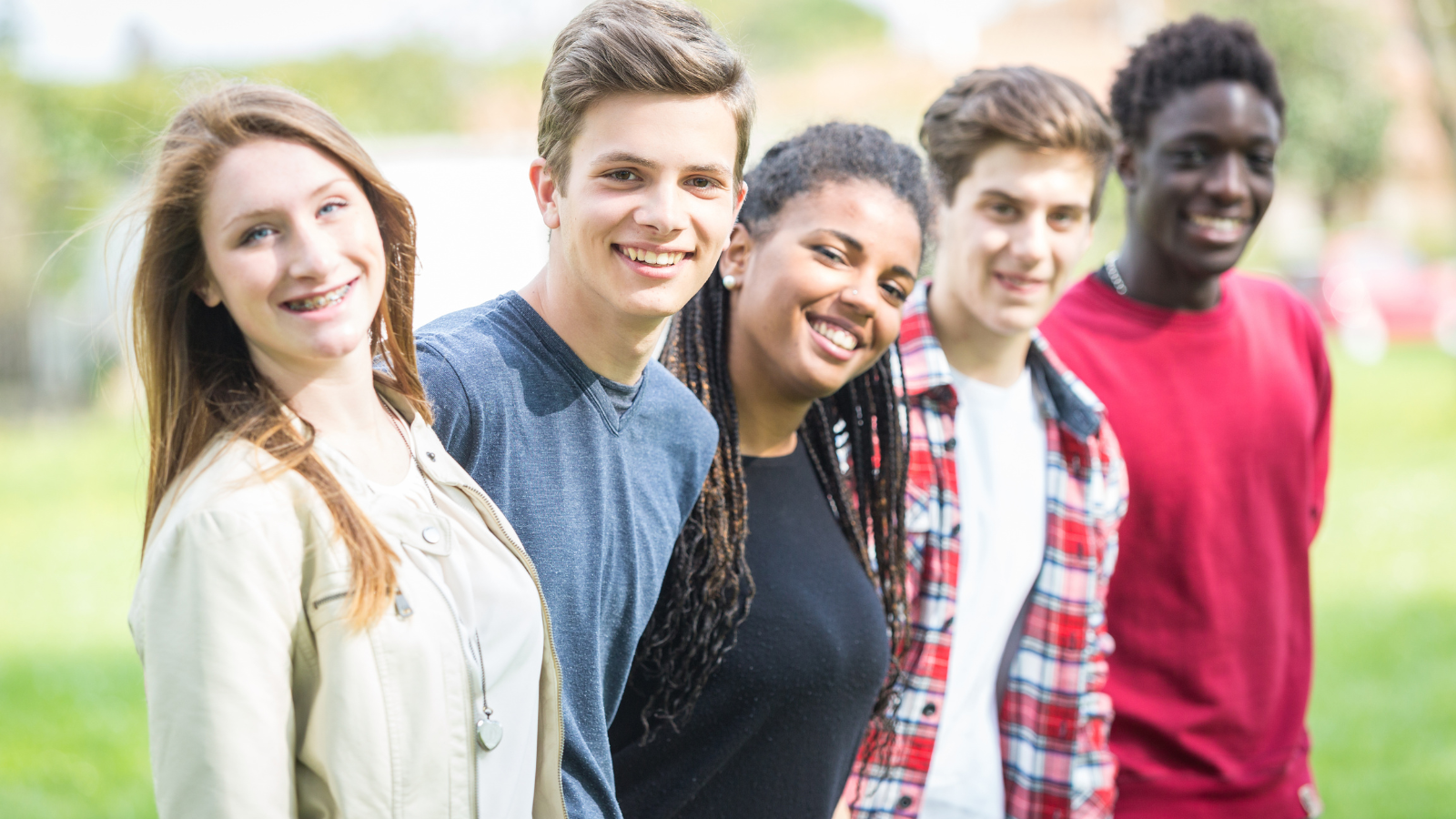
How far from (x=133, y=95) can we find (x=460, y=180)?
26.1 ft

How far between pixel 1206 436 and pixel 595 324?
1.90 meters

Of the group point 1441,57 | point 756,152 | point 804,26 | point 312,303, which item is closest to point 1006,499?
point 312,303

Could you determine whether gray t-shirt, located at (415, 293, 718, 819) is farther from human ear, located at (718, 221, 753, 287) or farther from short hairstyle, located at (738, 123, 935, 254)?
short hairstyle, located at (738, 123, 935, 254)

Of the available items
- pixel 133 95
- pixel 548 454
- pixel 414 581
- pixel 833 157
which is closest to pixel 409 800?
pixel 414 581

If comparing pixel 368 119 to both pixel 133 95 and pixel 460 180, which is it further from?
pixel 460 180

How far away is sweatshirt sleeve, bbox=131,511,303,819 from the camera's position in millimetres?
1435

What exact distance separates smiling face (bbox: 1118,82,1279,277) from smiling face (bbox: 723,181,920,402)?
113cm

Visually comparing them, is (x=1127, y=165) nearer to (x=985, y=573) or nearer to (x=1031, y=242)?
(x=1031, y=242)

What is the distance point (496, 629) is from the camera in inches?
68.0

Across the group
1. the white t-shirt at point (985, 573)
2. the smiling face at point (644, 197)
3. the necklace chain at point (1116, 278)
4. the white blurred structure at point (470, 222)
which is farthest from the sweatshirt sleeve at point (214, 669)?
the white blurred structure at point (470, 222)

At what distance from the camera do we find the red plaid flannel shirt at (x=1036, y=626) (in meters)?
2.82

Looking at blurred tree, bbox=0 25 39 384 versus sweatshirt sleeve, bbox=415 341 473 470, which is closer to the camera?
sweatshirt sleeve, bbox=415 341 473 470

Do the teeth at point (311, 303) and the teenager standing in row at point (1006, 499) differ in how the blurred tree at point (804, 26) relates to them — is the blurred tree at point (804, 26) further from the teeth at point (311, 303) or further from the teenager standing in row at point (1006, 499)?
the teeth at point (311, 303)

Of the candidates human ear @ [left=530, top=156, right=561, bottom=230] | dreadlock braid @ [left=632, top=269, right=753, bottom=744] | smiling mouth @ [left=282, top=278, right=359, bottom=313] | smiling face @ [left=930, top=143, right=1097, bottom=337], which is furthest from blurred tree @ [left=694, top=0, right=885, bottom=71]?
smiling mouth @ [left=282, top=278, right=359, bottom=313]
